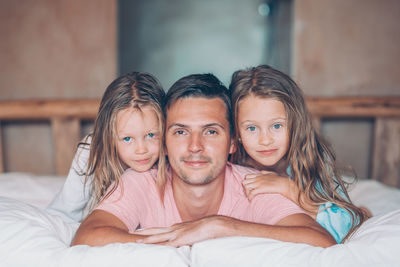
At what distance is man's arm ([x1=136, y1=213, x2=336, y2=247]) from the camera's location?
116 cm

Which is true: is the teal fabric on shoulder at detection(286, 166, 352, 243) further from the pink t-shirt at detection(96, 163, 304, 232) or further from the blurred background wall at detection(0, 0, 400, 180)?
the blurred background wall at detection(0, 0, 400, 180)

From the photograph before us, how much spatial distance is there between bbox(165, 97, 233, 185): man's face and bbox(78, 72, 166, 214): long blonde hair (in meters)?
0.10

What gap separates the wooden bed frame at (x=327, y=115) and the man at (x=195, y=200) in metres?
1.16

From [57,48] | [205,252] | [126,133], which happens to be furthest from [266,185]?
[57,48]

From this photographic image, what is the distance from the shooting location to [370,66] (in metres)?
2.69

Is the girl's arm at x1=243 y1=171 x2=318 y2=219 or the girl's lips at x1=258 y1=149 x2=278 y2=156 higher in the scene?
the girl's lips at x1=258 y1=149 x2=278 y2=156

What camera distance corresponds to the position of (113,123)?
4.79ft

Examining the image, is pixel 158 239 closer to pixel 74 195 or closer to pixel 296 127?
pixel 74 195

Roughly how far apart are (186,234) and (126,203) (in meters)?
0.25

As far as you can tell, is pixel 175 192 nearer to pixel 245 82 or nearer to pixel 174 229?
pixel 174 229

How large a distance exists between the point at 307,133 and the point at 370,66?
56.9 inches

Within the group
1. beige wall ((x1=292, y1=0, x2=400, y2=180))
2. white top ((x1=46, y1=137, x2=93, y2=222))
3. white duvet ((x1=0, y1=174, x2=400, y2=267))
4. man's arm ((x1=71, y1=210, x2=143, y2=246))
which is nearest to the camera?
white duvet ((x1=0, y1=174, x2=400, y2=267))

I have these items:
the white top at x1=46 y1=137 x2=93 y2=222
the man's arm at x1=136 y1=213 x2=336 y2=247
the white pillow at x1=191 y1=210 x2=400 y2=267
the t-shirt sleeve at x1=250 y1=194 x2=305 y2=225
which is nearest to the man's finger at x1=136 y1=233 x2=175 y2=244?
the man's arm at x1=136 y1=213 x2=336 y2=247

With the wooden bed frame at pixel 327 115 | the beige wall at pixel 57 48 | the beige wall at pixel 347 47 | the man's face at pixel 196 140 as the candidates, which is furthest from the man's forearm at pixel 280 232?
the beige wall at pixel 57 48
